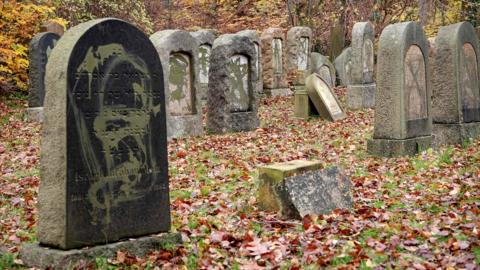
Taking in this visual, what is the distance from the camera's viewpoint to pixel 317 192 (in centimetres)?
628

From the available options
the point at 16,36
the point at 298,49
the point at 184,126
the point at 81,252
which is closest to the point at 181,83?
the point at 184,126

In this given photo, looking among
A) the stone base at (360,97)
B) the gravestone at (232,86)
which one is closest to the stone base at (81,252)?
the gravestone at (232,86)

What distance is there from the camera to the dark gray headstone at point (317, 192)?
20.0ft

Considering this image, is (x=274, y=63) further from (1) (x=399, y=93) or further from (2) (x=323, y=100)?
(1) (x=399, y=93)

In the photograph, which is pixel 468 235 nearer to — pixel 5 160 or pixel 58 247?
pixel 58 247

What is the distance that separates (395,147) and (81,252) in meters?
6.26

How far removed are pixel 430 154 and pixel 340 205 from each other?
3.85m

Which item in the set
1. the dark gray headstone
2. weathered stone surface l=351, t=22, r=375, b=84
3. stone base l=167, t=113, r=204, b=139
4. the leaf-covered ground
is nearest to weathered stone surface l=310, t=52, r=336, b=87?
weathered stone surface l=351, t=22, r=375, b=84

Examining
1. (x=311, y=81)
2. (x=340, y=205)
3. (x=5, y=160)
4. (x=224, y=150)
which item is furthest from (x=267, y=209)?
(x=311, y=81)

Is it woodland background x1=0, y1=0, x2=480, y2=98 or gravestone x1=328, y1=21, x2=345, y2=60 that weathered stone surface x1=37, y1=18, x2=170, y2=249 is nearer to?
woodland background x1=0, y1=0, x2=480, y2=98

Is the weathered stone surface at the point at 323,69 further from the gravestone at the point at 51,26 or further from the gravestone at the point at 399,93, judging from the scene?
the gravestone at the point at 399,93

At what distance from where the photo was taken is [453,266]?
14.9ft

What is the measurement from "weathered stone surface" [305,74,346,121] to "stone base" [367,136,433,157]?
438 centimetres

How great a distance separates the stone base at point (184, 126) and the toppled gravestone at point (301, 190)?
5.87 m
